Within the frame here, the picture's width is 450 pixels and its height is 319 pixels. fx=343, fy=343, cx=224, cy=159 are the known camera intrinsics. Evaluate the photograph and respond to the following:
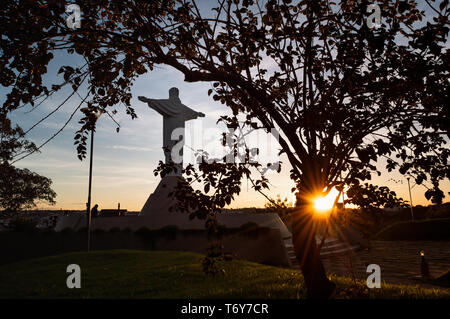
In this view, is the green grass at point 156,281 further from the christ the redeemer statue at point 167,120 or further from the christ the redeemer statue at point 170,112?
the christ the redeemer statue at point 170,112

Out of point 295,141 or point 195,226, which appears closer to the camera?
point 295,141

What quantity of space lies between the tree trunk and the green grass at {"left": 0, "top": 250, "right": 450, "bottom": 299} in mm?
388

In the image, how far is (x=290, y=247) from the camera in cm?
1883

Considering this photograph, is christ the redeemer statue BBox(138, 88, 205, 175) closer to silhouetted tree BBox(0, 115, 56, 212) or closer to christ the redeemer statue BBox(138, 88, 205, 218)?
christ the redeemer statue BBox(138, 88, 205, 218)

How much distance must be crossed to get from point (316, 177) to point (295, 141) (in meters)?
0.59

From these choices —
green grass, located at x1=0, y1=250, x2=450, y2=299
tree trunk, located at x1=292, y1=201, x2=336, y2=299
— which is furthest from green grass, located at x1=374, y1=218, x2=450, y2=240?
tree trunk, located at x1=292, y1=201, x2=336, y2=299

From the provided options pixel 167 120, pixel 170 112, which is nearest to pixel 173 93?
pixel 170 112

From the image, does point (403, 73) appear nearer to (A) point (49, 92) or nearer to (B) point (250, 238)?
(A) point (49, 92)

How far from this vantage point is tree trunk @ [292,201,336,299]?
190 inches

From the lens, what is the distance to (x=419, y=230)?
29328 mm

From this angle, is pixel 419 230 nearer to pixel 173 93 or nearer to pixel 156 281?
pixel 173 93
